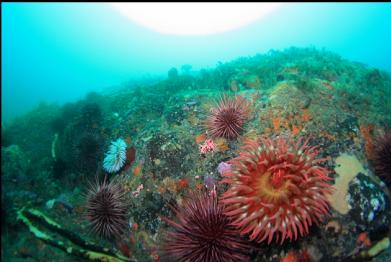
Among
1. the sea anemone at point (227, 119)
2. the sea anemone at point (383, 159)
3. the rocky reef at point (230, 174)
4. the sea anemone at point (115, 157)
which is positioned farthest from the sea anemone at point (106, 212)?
the sea anemone at point (383, 159)

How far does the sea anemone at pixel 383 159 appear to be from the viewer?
4906mm

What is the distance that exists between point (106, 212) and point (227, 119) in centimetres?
364

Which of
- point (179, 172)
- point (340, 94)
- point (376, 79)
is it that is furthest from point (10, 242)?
point (376, 79)

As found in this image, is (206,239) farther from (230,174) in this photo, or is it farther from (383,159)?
(383,159)

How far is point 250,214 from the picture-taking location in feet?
12.5

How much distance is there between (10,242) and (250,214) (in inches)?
259

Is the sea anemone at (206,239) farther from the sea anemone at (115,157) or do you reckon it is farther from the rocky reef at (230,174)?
the sea anemone at (115,157)

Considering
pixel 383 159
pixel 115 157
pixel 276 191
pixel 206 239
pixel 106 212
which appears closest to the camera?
pixel 276 191

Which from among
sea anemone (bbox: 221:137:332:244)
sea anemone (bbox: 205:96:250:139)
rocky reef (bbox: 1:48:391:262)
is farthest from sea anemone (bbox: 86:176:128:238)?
sea anemone (bbox: 221:137:332:244)

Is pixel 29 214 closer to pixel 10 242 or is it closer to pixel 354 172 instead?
pixel 10 242

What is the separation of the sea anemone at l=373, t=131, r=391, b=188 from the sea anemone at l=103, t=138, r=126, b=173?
6.06 metres

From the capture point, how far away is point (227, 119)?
6020 mm

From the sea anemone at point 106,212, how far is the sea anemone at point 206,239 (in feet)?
6.81

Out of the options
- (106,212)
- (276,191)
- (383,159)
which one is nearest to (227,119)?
(276,191)
